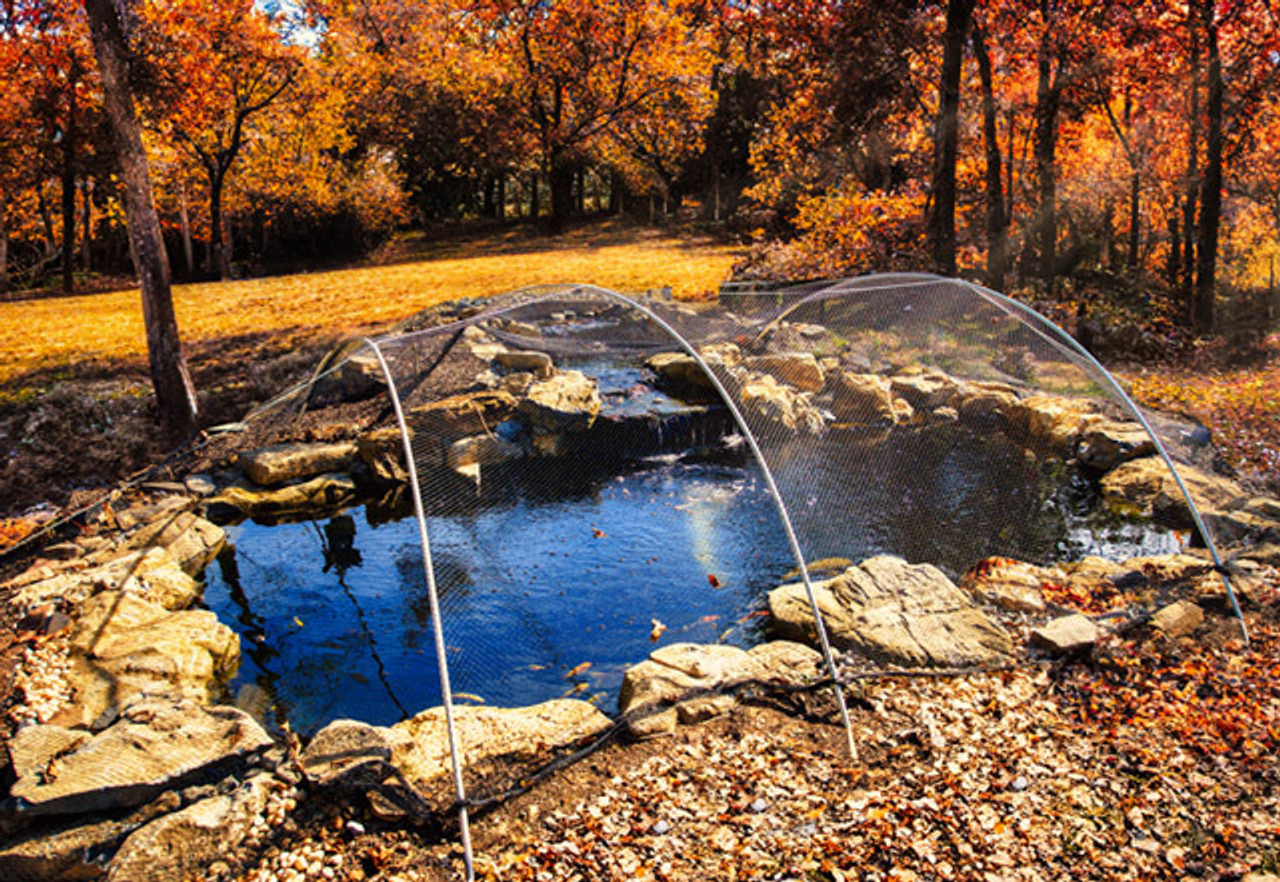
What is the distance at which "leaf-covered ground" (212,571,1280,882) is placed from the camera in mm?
3984

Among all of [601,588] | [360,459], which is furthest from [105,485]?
[601,588]

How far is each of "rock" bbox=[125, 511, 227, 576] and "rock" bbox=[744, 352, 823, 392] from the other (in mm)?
5890

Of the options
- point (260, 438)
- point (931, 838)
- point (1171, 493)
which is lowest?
point (931, 838)

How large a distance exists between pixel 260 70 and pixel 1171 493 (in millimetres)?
20079

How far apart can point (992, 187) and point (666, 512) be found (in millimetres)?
10019

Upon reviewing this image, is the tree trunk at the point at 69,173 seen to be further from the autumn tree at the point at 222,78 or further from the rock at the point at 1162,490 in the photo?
the rock at the point at 1162,490

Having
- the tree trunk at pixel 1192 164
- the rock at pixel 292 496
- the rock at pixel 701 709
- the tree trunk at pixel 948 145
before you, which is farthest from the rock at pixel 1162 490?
the rock at pixel 292 496

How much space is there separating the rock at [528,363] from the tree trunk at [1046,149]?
1131cm

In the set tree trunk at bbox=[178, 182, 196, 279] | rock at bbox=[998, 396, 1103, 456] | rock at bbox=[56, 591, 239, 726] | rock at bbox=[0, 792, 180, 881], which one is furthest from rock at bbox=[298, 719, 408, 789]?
tree trunk at bbox=[178, 182, 196, 279]

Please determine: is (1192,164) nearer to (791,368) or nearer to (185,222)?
(791,368)

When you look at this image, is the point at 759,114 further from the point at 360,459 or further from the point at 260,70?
the point at 360,459

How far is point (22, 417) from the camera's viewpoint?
10250 millimetres

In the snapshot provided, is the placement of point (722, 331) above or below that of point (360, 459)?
above

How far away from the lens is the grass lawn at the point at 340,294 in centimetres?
1354
